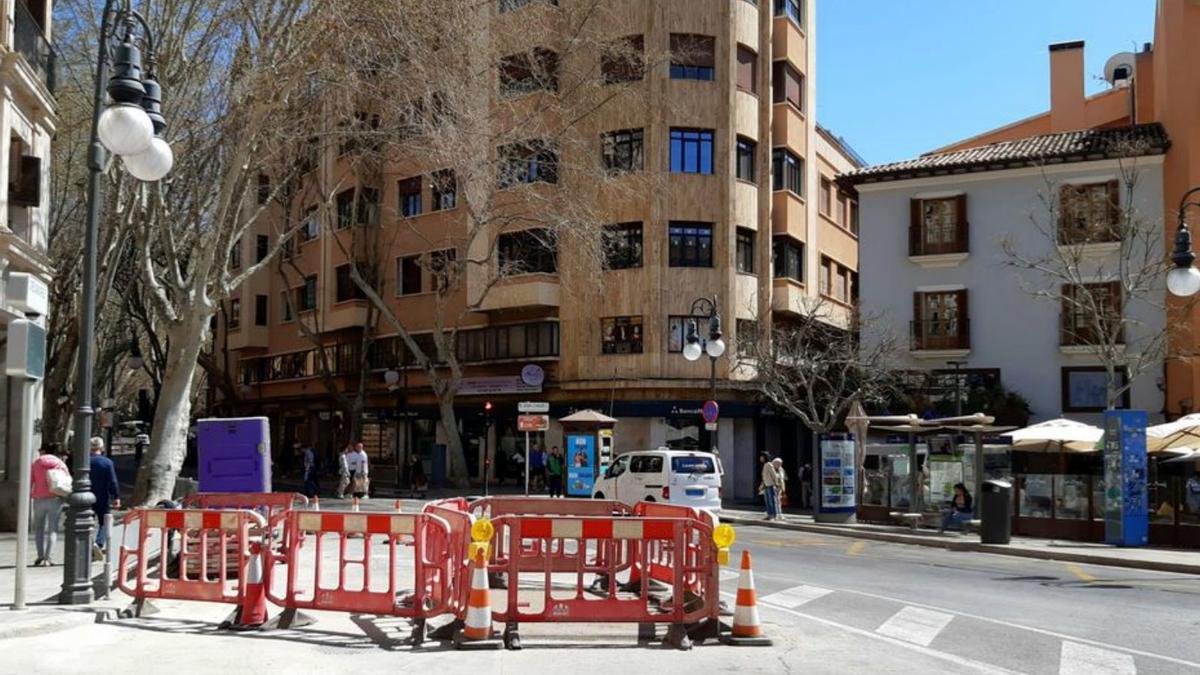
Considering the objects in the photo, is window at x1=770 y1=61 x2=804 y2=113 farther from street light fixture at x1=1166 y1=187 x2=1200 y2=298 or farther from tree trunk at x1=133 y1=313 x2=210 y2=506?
tree trunk at x1=133 y1=313 x2=210 y2=506

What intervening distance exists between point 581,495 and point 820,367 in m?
8.92

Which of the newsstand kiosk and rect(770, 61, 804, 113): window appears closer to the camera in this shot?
the newsstand kiosk

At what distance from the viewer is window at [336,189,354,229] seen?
4959 cm

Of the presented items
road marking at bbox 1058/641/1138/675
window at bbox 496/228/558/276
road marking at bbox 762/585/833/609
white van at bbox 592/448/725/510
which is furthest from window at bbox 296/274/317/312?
road marking at bbox 1058/641/1138/675

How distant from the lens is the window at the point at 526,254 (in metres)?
41.8

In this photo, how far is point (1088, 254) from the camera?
36562 millimetres

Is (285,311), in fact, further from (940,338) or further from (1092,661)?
(1092,661)

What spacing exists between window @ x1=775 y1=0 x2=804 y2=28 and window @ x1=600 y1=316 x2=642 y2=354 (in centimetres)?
1364

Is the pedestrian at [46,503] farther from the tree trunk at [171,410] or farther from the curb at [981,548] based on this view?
the curb at [981,548]

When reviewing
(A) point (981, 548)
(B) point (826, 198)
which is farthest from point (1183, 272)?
(B) point (826, 198)

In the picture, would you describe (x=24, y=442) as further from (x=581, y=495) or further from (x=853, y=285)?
(x=853, y=285)

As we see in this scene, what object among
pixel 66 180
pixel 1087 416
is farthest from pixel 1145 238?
pixel 66 180

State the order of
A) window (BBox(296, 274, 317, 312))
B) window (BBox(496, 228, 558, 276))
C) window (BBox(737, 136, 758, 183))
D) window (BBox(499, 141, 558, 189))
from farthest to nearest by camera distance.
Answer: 1. window (BBox(296, 274, 317, 312))
2. window (BBox(496, 228, 558, 276))
3. window (BBox(737, 136, 758, 183))
4. window (BBox(499, 141, 558, 189))

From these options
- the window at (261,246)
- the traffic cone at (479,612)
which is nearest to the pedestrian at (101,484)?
the traffic cone at (479,612)
